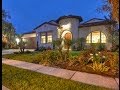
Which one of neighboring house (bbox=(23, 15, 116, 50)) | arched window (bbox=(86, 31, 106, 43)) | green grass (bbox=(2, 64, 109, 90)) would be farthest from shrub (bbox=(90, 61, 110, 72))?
arched window (bbox=(86, 31, 106, 43))

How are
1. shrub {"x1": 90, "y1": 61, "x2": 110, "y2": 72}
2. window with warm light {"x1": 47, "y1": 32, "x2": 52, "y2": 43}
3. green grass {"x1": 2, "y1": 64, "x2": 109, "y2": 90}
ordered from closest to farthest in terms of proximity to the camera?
1. green grass {"x1": 2, "y1": 64, "x2": 109, "y2": 90}
2. shrub {"x1": 90, "y1": 61, "x2": 110, "y2": 72}
3. window with warm light {"x1": 47, "y1": 32, "x2": 52, "y2": 43}

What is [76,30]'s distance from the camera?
25188 millimetres

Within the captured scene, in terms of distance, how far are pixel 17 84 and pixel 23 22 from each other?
151 metres

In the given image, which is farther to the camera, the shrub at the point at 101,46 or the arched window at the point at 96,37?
the arched window at the point at 96,37

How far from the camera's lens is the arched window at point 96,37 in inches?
912

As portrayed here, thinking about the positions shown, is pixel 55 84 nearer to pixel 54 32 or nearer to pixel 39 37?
pixel 54 32

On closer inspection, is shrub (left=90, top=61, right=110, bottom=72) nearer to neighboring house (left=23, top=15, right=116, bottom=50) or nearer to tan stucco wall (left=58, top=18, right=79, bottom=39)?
neighboring house (left=23, top=15, right=116, bottom=50)

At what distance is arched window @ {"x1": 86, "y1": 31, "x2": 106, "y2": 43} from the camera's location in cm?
2316

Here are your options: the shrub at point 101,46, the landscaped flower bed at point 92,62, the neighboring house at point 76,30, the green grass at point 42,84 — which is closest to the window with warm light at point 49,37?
the neighboring house at point 76,30

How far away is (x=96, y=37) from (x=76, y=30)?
2689mm

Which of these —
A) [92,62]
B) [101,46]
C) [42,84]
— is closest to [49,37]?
[101,46]

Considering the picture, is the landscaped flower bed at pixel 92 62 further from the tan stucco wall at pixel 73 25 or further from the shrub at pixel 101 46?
the tan stucco wall at pixel 73 25

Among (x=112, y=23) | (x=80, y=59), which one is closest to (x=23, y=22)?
(x=112, y=23)

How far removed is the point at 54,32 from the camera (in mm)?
27312
